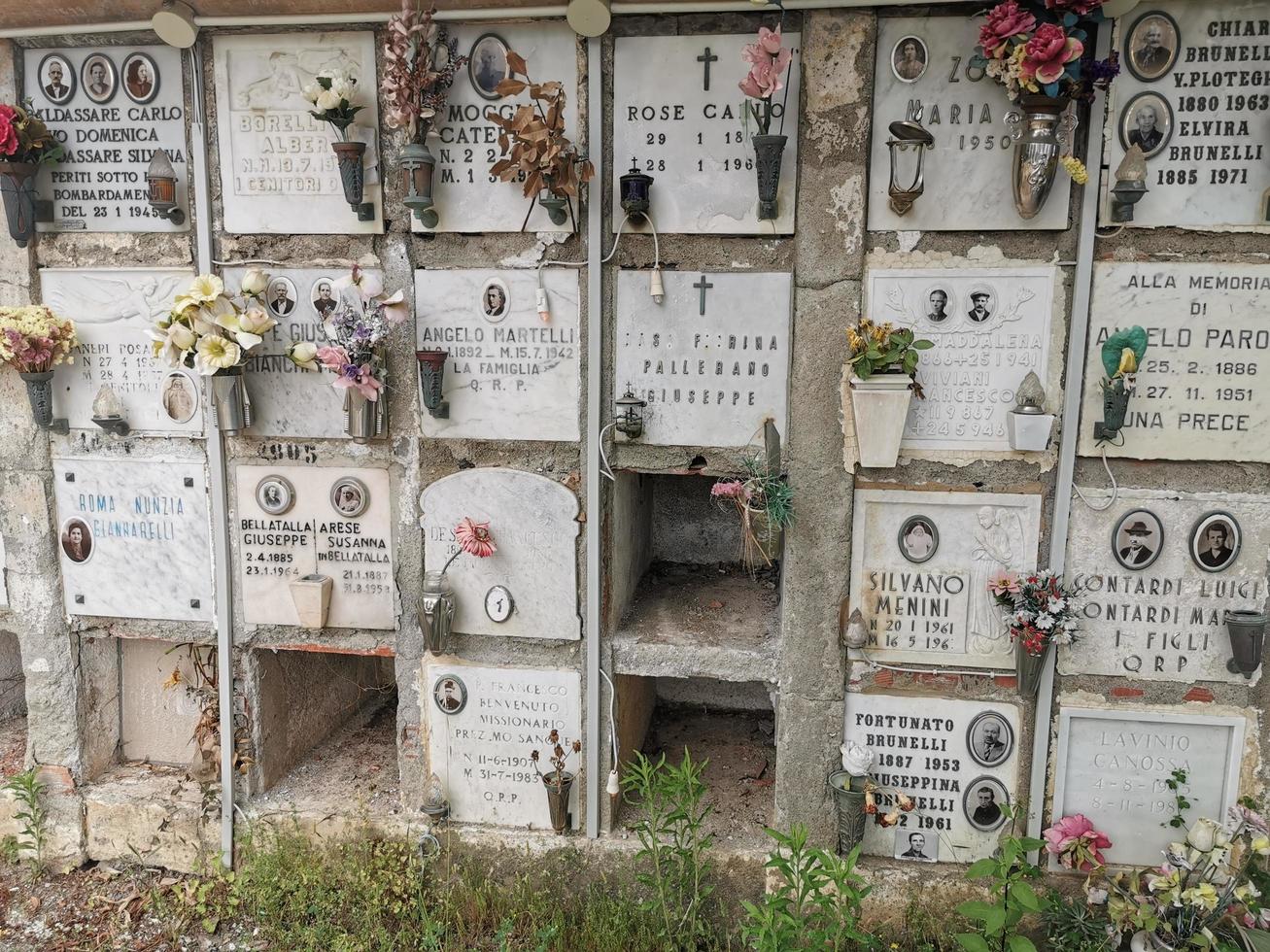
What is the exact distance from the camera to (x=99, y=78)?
384cm

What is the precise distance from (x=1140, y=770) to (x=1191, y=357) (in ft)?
5.89

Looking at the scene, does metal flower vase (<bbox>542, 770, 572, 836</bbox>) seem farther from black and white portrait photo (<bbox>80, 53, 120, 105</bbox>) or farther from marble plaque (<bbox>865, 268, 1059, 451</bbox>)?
black and white portrait photo (<bbox>80, 53, 120, 105</bbox>)

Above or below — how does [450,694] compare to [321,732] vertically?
above

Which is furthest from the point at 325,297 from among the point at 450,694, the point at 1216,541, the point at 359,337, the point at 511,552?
the point at 1216,541

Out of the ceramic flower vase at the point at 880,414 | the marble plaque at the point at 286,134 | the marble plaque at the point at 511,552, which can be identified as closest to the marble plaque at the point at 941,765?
the ceramic flower vase at the point at 880,414

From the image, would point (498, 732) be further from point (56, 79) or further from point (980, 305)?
point (56, 79)

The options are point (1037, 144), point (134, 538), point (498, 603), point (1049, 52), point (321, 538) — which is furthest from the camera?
point (134, 538)

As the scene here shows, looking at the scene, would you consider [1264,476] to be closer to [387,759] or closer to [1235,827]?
[1235,827]

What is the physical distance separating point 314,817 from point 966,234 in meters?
4.14

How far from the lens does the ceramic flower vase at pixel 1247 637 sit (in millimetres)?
3367

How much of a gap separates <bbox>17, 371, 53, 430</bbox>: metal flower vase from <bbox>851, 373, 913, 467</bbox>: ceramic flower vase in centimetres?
379

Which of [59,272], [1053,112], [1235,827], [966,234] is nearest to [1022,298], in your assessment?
[966,234]

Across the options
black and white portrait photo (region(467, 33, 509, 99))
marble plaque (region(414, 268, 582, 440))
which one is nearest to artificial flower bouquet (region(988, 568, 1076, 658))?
marble plaque (region(414, 268, 582, 440))

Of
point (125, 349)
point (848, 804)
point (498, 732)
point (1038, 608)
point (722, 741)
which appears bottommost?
point (722, 741)
